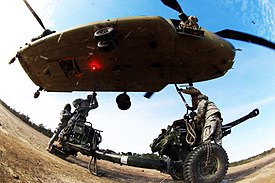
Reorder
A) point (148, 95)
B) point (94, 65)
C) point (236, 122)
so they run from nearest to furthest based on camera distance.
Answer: point (236, 122) → point (94, 65) → point (148, 95)

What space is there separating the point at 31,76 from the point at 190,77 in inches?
256

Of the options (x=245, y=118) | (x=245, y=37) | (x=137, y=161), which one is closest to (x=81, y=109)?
(x=137, y=161)

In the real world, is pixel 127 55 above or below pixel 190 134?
above

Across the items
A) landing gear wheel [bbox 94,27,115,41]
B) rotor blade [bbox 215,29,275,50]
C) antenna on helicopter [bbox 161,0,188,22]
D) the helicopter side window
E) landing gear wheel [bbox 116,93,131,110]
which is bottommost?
landing gear wheel [bbox 116,93,131,110]

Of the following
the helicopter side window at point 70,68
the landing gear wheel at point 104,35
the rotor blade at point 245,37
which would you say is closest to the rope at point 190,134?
the landing gear wheel at point 104,35

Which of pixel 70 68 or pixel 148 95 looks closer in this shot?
pixel 70 68

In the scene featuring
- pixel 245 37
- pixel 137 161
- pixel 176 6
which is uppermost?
pixel 176 6

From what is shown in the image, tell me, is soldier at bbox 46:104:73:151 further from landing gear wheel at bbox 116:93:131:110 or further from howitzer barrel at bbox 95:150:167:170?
howitzer barrel at bbox 95:150:167:170

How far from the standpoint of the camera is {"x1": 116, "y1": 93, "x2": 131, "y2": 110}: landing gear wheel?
11.5 metres

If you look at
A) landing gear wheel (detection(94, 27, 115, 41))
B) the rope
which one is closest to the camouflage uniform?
landing gear wheel (detection(94, 27, 115, 41))

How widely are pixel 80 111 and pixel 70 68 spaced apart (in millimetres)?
1800

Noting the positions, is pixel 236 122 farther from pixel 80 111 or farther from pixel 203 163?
pixel 80 111

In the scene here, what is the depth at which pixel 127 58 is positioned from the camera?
908 cm

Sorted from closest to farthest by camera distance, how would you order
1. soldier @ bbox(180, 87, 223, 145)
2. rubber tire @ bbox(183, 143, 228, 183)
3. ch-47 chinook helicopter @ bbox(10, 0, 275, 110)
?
1. rubber tire @ bbox(183, 143, 228, 183)
2. soldier @ bbox(180, 87, 223, 145)
3. ch-47 chinook helicopter @ bbox(10, 0, 275, 110)
